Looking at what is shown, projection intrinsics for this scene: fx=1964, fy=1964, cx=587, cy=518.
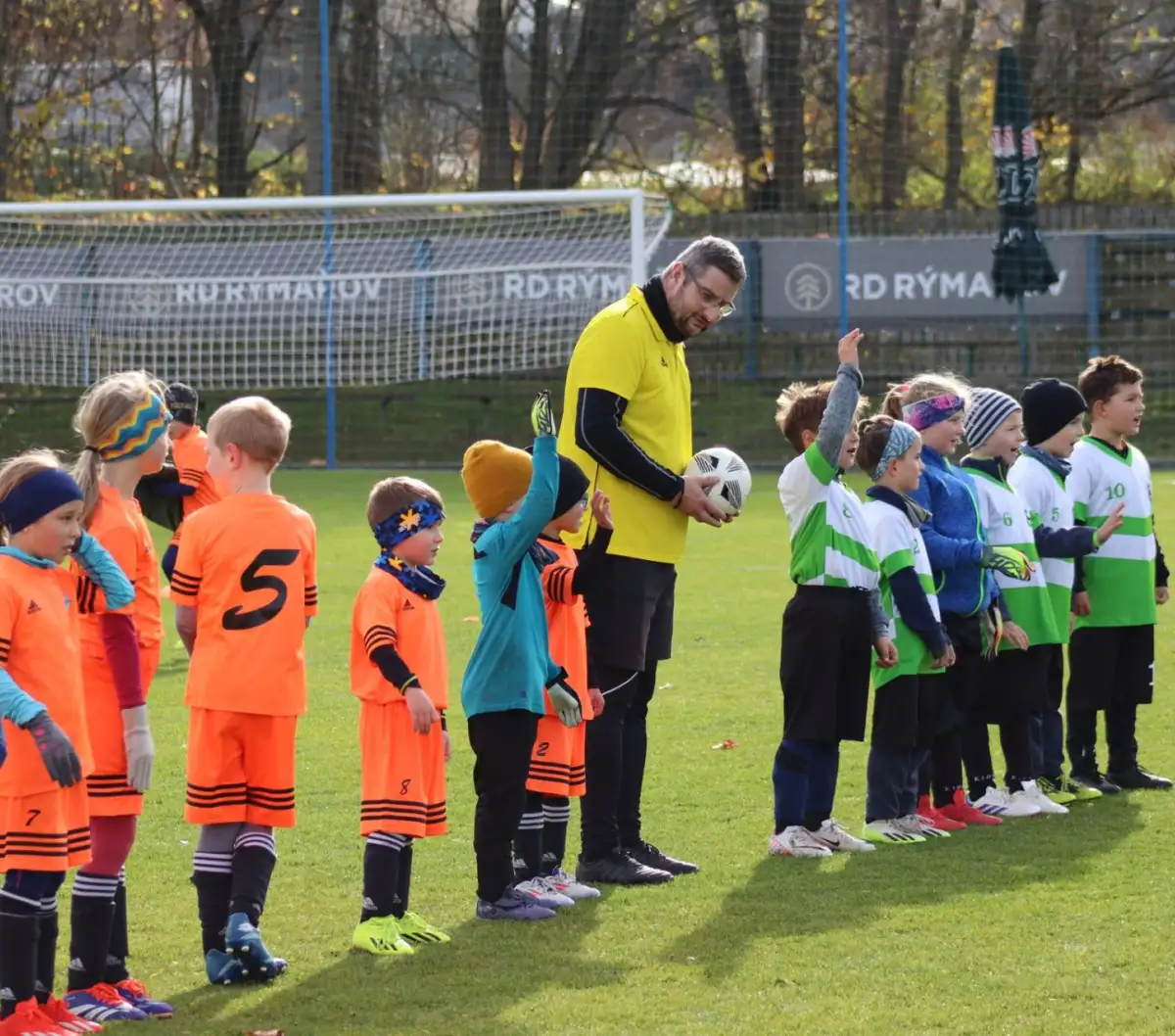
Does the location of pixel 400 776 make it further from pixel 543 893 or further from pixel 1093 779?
pixel 1093 779

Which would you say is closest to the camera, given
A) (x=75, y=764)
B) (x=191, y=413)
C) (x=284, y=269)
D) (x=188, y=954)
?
(x=75, y=764)

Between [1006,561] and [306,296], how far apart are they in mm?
14781

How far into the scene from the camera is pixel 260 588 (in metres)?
4.80

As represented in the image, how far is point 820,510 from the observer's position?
599 centimetres

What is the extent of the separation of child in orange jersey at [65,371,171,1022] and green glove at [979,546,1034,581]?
9.32ft

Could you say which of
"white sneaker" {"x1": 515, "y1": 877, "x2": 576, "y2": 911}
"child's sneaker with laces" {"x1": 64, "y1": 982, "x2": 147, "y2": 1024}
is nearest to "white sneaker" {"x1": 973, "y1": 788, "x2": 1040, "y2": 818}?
"white sneaker" {"x1": 515, "y1": 877, "x2": 576, "y2": 911}

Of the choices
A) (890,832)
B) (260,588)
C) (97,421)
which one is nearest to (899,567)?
(890,832)

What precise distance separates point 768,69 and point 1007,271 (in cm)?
406

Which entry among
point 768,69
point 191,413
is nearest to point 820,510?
point 191,413

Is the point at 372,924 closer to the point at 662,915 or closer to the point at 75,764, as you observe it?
the point at 662,915

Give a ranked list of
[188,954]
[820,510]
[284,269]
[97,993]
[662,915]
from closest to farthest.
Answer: [97,993] < [188,954] < [662,915] < [820,510] < [284,269]

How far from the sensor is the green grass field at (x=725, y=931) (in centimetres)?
443

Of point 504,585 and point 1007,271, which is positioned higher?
point 1007,271

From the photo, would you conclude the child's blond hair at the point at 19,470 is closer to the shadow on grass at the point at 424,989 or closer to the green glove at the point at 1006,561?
the shadow on grass at the point at 424,989
